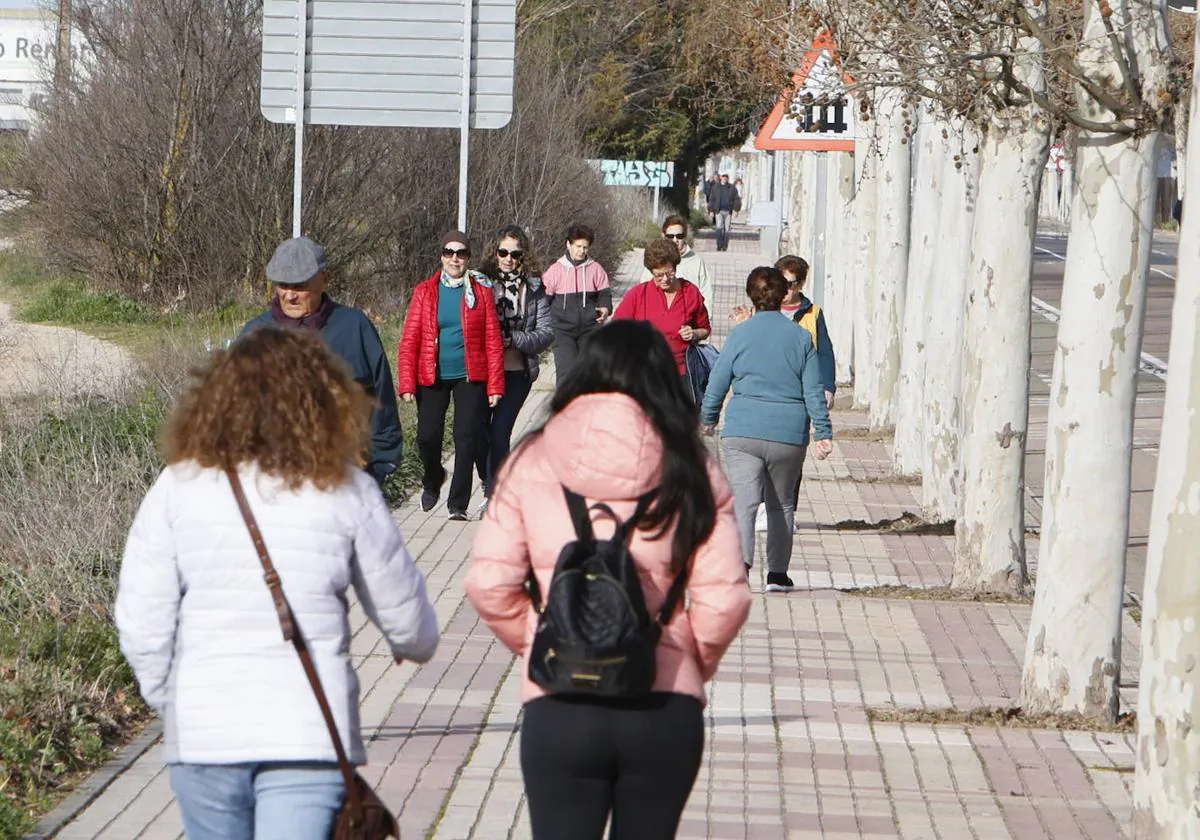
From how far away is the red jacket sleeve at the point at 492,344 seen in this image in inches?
462

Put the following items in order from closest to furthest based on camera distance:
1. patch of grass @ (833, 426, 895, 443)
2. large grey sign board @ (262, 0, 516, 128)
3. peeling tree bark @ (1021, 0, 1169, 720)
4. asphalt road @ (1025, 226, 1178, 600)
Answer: peeling tree bark @ (1021, 0, 1169, 720) → large grey sign board @ (262, 0, 516, 128) → asphalt road @ (1025, 226, 1178, 600) → patch of grass @ (833, 426, 895, 443)

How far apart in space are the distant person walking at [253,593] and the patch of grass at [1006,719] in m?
4.25

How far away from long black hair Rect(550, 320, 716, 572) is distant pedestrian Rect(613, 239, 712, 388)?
26.2 ft

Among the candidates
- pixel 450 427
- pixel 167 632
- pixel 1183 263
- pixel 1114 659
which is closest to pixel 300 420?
pixel 167 632

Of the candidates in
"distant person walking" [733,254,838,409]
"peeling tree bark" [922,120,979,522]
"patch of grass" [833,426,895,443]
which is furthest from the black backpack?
"patch of grass" [833,426,895,443]

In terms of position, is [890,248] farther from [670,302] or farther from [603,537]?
[603,537]

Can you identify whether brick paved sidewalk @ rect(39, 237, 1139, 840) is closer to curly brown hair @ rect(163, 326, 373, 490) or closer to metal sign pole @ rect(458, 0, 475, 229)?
curly brown hair @ rect(163, 326, 373, 490)

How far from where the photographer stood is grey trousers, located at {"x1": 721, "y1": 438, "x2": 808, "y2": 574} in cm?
977

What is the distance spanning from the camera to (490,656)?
332 inches

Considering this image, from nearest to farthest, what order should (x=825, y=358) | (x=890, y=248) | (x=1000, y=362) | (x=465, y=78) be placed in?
(x=1000, y=362), (x=825, y=358), (x=465, y=78), (x=890, y=248)

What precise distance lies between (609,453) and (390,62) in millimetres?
9876

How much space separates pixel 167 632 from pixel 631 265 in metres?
42.9

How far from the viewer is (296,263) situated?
21.4 feet

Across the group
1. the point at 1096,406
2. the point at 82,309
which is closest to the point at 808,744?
the point at 1096,406
